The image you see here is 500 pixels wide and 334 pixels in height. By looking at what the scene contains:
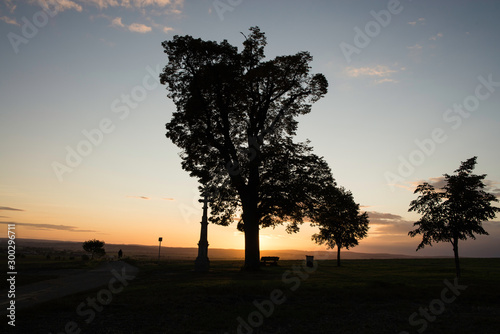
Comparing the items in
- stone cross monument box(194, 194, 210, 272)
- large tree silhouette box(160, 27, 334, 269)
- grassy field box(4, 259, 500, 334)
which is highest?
large tree silhouette box(160, 27, 334, 269)

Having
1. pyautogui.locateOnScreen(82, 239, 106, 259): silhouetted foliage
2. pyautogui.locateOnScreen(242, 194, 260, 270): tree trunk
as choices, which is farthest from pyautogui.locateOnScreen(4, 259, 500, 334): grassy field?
pyautogui.locateOnScreen(82, 239, 106, 259): silhouetted foliage

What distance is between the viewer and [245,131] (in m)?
29.4

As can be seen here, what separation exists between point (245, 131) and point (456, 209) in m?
17.9

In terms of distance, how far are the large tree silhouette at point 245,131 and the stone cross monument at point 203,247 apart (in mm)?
1061

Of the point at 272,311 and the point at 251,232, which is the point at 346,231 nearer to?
the point at 251,232

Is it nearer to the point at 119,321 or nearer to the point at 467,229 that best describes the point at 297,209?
the point at 467,229

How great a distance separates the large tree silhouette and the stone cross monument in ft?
3.48

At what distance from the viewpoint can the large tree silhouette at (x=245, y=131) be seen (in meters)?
26.7

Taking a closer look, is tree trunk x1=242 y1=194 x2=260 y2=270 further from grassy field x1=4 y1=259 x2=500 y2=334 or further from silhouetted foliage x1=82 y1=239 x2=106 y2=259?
silhouetted foliage x1=82 y1=239 x2=106 y2=259

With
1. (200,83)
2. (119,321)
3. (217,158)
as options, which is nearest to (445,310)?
(119,321)

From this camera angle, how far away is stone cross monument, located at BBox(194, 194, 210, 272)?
26.6 meters

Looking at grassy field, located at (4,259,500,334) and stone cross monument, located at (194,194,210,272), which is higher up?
stone cross monument, located at (194,194,210,272)

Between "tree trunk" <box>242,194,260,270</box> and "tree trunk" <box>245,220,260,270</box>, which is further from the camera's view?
"tree trunk" <box>242,194,260,270</box>

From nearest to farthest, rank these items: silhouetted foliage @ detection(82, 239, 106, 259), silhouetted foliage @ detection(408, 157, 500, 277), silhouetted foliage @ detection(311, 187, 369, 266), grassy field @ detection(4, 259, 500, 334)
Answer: grassy field @ detection(4, 259, 500, 334) < silhouetted foliage @ detection(408, 157, 500, 277) < silhouetted foliage @ detection(311, 187, 369, 266) < silhouetted foliage @ detection(82, 239, 106, 259)
